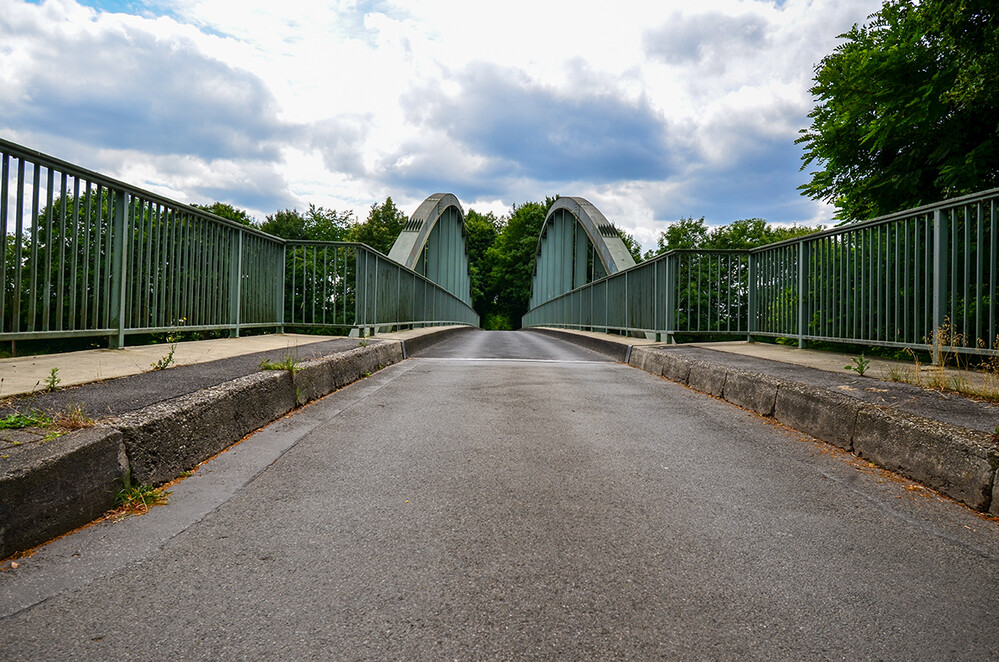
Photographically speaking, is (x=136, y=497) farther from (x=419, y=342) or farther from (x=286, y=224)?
(x=286, y=224)

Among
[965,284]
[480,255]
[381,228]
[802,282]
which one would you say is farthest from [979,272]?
[480,255]

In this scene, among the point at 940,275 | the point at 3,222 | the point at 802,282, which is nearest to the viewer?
the point at 3,222

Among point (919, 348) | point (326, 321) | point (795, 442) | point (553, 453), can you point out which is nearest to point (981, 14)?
point (919, 348)

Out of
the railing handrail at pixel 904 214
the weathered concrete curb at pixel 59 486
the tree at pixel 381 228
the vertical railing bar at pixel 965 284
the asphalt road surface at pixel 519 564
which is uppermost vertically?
the tree at pixel 381 228

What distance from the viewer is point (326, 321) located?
9891 mm

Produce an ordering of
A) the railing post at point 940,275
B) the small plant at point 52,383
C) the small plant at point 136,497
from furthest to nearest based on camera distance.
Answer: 1. the railing post at point 940,275
2. the small plant at point 52,383
3. the small plant at point 136,497

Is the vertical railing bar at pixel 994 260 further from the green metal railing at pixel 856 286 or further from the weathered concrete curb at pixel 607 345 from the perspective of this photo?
the weathered concrete curb at pixel 607 345

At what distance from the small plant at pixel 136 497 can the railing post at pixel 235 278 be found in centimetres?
597

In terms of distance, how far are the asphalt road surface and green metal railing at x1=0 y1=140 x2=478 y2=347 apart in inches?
98.5

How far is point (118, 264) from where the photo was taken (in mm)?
5387

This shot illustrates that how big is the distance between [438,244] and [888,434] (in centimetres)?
3275

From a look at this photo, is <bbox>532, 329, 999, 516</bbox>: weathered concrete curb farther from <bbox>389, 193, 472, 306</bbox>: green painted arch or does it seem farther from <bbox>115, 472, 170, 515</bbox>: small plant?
<bbox>389, 193, 472, 306</bbox>: green painted arch

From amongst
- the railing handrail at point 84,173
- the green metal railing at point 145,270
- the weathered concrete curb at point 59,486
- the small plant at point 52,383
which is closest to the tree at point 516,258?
the green metal railing at point 145,270

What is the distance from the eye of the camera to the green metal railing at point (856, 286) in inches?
194
